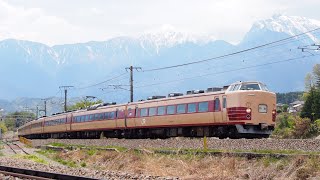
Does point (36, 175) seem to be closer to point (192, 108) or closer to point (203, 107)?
point (203, 107)

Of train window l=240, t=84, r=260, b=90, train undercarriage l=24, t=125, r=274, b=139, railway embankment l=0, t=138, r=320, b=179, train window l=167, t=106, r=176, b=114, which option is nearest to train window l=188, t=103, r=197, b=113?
train undercarriage l=24, t=125, r=274, b=139

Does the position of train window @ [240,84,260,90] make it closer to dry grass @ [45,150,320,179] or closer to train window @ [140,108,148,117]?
dry grass @ [45,150,320,179]

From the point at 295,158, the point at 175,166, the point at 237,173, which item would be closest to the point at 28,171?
the point at 175,166

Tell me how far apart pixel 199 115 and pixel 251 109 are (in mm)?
2992

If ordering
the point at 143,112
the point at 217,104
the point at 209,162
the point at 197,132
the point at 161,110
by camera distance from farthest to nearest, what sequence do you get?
the point at 143,112 → the point at 161,110 → the point at 197,132 → the point at 217,104 → the point at 209,162

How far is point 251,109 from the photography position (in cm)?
2327

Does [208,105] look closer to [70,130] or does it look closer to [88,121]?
[88,121]

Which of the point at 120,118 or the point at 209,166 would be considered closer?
the point at 209,166

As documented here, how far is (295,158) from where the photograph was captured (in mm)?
12484

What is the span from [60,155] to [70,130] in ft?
60.5

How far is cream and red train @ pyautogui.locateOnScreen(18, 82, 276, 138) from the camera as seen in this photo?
23297mm

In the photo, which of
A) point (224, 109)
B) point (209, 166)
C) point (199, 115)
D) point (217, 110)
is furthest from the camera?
point (199, 115)

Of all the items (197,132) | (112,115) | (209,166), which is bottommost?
(209,166)

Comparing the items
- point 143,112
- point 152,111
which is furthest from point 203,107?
point 143,112
